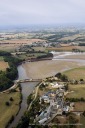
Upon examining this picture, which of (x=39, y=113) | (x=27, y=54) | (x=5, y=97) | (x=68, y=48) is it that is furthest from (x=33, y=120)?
(x=68, y=48)

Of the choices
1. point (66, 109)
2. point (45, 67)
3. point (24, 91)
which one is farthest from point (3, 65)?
point (66, 109)

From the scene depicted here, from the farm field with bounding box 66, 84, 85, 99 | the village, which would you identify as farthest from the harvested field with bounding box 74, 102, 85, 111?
the farm field with bounding box 66, 84, 85, 99

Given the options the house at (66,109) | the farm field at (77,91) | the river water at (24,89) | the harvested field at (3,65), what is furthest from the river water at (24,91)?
the farm field at (77,91)

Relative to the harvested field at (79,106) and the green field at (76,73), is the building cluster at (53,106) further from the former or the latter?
the green field at (76,73)

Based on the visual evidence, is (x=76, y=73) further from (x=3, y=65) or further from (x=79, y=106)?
(x=79, y=106)

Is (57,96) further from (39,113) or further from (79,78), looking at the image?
(79,78)

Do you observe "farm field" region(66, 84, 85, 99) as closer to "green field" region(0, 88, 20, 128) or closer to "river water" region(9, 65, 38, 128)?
"river water" region(9, 65, 38, 128)
